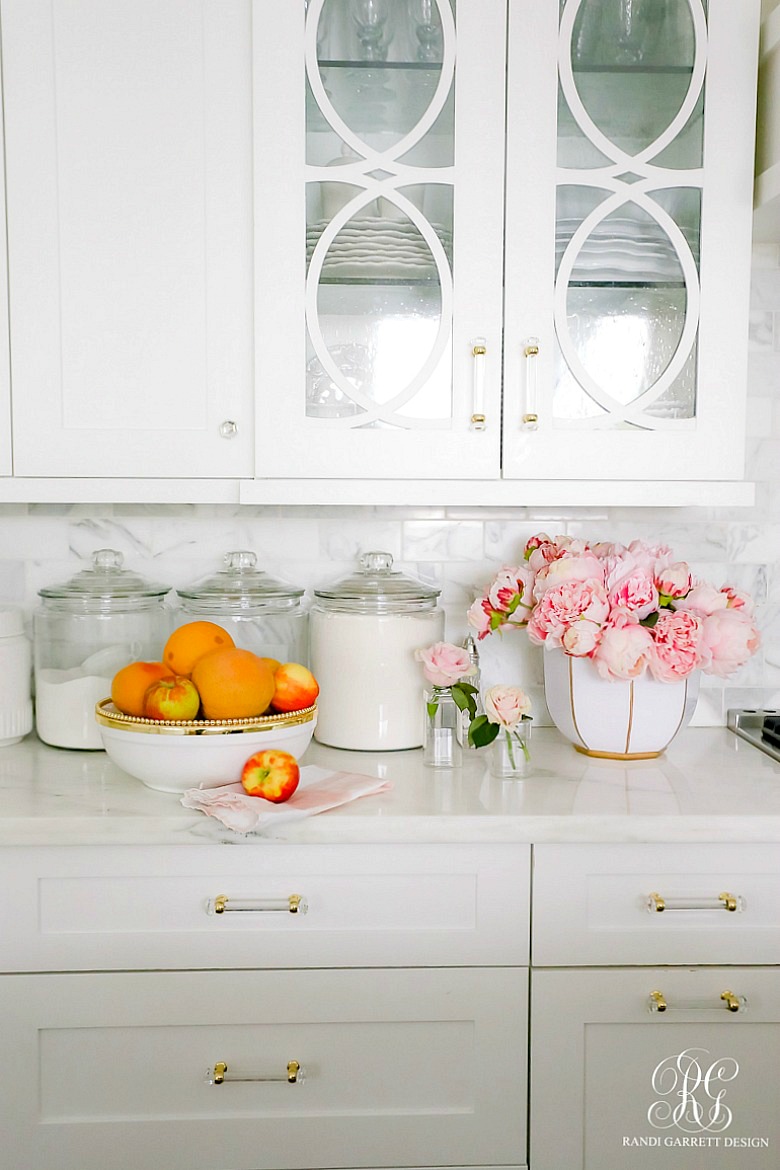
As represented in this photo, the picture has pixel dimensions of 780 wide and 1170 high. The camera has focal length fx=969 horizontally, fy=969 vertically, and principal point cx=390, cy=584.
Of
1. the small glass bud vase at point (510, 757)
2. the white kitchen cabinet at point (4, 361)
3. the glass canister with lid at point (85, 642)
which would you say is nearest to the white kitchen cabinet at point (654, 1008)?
the small glass bud vase at point (510, 757)

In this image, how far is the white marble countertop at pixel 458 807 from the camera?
1.33m

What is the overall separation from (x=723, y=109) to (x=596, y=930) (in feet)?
4.16

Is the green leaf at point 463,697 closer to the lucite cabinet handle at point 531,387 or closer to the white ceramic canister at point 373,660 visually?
the white ceramic canister at point 373,660

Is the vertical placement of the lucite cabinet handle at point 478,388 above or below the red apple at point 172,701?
above

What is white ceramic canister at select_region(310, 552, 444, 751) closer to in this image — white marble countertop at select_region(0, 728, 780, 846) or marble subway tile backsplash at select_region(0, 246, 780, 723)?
white marble countertop at select_region(0, 728, 780, 846)

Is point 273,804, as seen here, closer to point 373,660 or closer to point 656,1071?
point 373,660

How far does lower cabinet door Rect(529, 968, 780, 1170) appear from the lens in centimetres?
137

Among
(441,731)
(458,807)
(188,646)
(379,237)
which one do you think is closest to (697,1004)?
(458,807)

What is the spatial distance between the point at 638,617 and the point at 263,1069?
0.87 m

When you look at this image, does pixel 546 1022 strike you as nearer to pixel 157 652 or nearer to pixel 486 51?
pixel 157 652

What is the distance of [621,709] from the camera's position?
5.23ft

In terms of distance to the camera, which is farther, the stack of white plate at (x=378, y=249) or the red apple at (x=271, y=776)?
the stack of white plate at (x=378, y=249)

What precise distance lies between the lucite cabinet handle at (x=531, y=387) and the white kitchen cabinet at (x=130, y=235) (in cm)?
44

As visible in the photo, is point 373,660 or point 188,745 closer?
point 188,745
